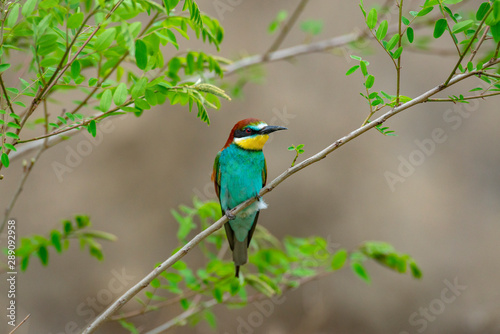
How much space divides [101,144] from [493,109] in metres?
4.04

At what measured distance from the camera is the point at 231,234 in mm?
2418

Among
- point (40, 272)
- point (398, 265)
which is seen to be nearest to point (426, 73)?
point (398, 265)

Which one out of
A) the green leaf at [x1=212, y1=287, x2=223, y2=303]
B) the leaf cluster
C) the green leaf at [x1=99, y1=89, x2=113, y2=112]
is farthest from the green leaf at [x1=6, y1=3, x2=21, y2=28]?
the green leaf at [x1=212, y1=287, x2=223, y2=303]

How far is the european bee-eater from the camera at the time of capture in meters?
2.33

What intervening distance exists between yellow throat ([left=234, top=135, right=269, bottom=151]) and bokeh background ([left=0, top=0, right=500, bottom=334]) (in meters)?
2.35

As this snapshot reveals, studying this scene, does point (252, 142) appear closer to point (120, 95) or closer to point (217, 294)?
point (217, 294)

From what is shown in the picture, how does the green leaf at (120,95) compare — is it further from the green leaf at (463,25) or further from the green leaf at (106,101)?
the green leaf at (463,25)

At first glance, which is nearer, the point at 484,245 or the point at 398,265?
the point at 398,265

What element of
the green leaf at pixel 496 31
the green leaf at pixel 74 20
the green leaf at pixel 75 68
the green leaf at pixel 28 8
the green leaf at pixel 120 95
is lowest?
the green leaf at pixel 496 31

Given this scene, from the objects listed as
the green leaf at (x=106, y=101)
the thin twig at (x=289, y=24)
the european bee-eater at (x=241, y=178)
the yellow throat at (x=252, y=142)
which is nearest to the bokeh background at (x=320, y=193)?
the thin twig at (x=289, y=24)

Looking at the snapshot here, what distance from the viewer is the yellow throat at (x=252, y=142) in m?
2.26

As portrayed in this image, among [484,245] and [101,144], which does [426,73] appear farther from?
[101,144]

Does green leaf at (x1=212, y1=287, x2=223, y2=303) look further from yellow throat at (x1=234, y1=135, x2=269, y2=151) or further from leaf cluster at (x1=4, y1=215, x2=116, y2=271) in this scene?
yellow throat at (x1=234, y1=135, x2=269, y2=151)

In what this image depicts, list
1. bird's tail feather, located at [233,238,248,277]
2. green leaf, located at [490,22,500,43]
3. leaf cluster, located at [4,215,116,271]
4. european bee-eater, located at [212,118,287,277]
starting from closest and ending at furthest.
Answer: green leaf, located at [490,22,500,43], leaf cluster, located at [4,215,116,271], bird's tail feather, located at [233,238,248,277], european bee-eater, located at [212,118,287,277]
